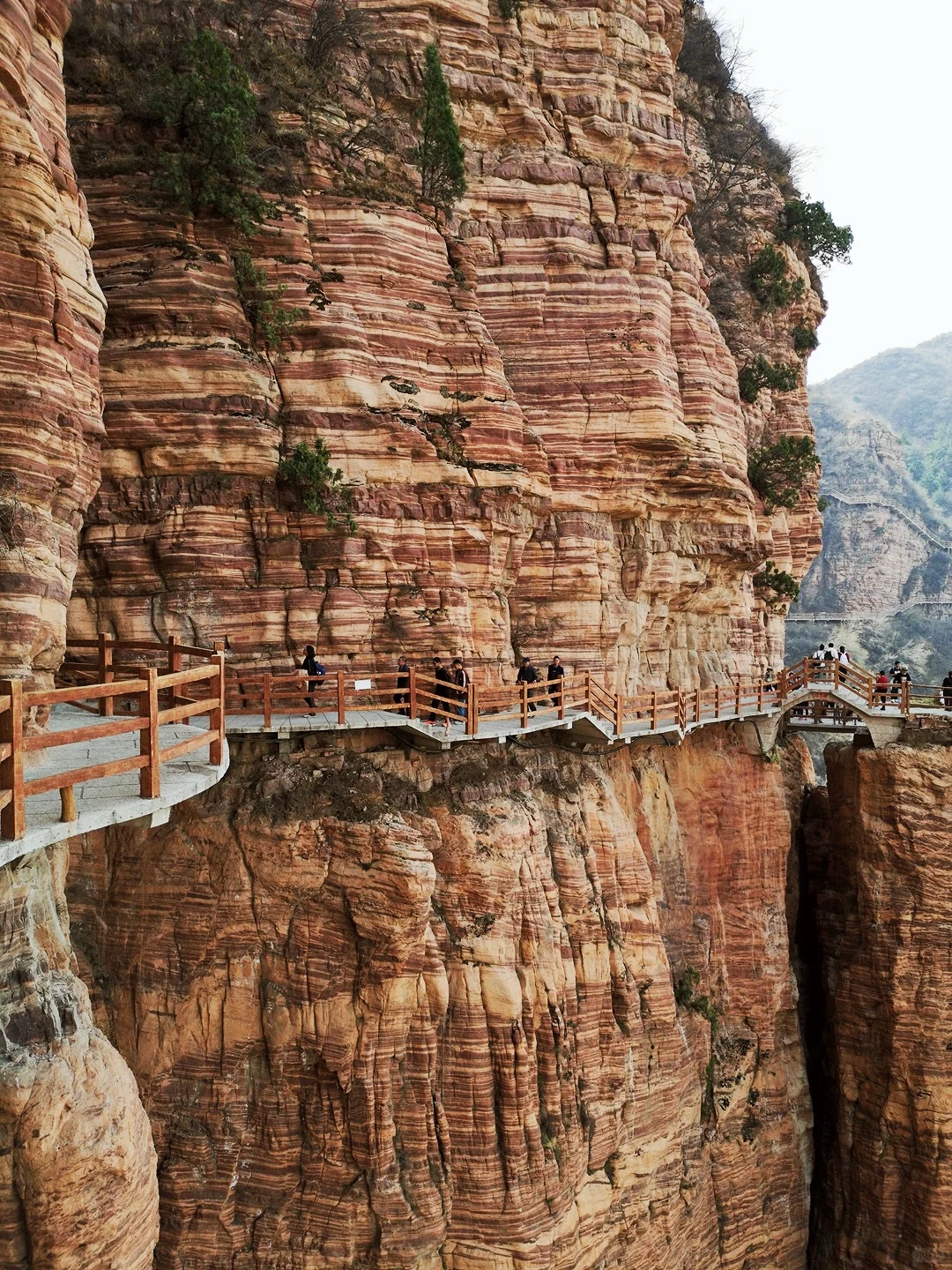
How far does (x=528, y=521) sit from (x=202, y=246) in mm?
9179

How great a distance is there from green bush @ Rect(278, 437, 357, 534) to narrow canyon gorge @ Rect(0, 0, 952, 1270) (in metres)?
0.14

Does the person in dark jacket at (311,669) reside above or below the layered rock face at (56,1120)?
above

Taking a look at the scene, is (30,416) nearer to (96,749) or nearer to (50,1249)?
(96,749)

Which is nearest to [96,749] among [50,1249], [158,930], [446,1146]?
[50,1249]

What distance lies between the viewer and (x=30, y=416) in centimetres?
1025

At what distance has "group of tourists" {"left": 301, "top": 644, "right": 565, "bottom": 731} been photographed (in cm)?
1616

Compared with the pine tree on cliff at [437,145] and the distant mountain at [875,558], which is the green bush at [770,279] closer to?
the pine tree on cliff at [437,145]

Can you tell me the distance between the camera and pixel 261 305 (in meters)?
A: 17.0

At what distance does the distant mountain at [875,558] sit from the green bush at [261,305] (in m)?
62.8

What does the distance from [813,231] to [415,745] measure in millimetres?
29323

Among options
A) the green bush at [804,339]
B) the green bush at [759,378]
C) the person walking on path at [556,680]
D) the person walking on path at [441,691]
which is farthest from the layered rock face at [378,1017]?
the green bush at [804,339]

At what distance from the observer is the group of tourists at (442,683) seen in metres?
16.2

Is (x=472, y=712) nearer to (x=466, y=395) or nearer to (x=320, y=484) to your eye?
(x=320, y=484)

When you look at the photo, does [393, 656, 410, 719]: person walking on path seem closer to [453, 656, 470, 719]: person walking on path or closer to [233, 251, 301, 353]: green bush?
[453, 656, 470, 719]: person walking on path
